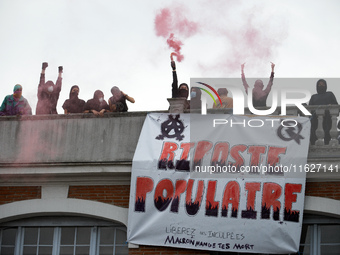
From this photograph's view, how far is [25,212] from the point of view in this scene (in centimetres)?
1616

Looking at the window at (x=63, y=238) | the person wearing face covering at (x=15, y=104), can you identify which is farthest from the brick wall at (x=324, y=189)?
the person wearing face covering at (x=15, y=104)

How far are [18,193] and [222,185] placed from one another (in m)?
4.44

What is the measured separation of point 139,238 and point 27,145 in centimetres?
330

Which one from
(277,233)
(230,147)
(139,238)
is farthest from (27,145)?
(277,233)

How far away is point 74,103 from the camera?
17109 millimetres

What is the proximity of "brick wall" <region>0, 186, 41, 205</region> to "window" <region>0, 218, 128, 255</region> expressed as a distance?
22.7 inches

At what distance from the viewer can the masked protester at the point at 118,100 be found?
1648cm

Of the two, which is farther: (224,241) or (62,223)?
(62,223)

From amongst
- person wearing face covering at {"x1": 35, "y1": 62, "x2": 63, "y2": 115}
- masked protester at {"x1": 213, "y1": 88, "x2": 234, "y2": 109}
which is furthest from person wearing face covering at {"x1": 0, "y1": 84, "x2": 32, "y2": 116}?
masked protester at {"x1": 213, "y1": 88, "x2": 234, "y2": 109}

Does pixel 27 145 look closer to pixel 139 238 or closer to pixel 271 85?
pixel 139 238

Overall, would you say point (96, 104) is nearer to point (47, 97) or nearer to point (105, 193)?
point (47, 97)

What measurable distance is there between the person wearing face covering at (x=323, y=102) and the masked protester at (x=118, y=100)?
3900mm

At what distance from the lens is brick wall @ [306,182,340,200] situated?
14.9 meters

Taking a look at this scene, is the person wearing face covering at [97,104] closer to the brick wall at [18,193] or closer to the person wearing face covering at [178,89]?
the person wearing face covering at [178,89]
